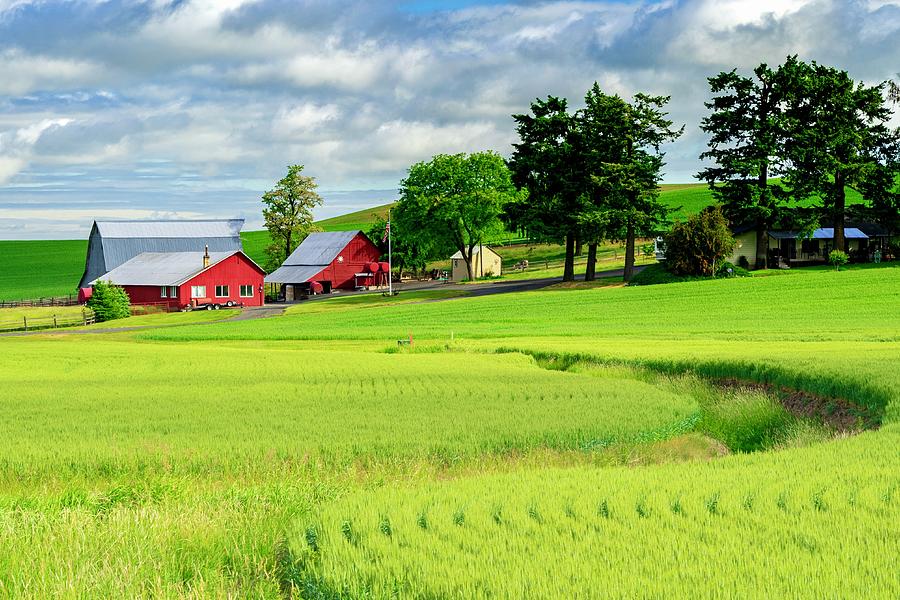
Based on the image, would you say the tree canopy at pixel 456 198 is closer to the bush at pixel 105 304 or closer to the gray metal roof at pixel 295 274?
the gray metal roof at pixel 295 274

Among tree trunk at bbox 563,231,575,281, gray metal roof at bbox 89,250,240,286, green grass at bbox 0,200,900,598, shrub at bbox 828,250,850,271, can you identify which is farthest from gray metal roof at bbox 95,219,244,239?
green grass at bbox 0,200,900,598

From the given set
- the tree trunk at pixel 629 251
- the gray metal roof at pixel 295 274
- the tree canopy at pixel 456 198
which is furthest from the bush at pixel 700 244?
the gray metal roof at pixel 295 274

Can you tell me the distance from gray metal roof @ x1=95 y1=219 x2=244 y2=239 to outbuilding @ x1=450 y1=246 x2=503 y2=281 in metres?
32.8

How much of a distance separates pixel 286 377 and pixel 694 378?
43.7 ft

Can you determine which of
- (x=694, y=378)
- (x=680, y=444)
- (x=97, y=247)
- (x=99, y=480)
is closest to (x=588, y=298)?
(x=694, y=378)

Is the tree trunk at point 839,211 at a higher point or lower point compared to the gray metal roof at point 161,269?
higher

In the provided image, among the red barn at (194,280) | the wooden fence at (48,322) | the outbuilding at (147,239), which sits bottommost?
the wooden fence at (48,322)

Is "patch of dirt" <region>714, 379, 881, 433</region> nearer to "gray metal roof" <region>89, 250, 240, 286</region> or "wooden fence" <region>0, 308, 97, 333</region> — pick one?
"wooden fence" <region>0, 308, 97, 333</region>

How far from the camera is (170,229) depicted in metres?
120

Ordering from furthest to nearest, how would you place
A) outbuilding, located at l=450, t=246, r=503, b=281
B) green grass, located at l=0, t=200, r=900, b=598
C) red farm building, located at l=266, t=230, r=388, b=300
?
1. outbuilding, located at l=450, t=246, r=503, b=281
2. red farm building, located at l=266, t=230, r=388, b=300
3. green grass, located at l=0, t=200, r=900, b=598

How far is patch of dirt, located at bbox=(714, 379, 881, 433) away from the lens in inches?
733

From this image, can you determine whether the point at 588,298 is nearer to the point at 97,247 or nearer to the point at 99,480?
the point at 99,480

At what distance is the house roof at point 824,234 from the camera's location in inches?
3516

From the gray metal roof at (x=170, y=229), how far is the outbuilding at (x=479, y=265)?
108 feet
